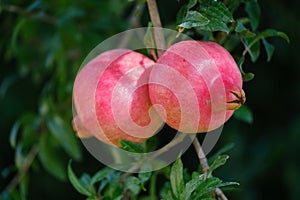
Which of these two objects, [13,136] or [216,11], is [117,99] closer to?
[216,11]

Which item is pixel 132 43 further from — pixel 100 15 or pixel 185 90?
pixel 185 90

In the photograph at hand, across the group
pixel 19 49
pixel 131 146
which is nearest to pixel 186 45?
pixel 131 146

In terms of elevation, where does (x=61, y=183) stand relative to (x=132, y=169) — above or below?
below

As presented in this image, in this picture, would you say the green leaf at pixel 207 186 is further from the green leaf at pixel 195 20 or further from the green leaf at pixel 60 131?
the green leaf at pixel 60 131

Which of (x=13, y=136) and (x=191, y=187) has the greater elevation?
(x=191, y=187)

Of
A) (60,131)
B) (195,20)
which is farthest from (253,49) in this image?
(60,131)
